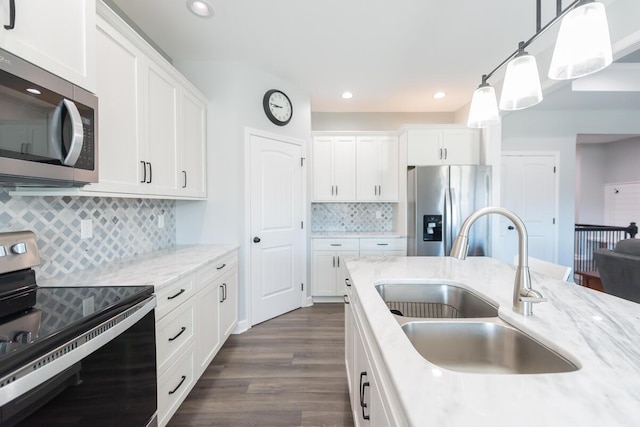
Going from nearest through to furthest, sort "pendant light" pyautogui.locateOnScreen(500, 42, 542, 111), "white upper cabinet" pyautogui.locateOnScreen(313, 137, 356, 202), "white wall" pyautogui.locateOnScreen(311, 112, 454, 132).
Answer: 1. "pendant light" pyautogui.locateOnScreen(500, 42, 542, 111)
2. "white upper cabinet" pyautogui.locateOnScreen(313, 137, 356, 202)
3. "white wall" pyautogui.locateOnScreen(311, 112, 454, 132)

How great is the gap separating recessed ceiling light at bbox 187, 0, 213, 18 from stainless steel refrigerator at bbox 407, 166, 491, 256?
103 inches

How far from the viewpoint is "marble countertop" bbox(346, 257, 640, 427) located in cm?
49

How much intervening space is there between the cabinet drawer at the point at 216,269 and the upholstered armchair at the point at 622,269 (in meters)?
3.52

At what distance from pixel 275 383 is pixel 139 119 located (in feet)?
6.70

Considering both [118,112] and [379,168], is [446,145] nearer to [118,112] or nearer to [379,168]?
[379,168]

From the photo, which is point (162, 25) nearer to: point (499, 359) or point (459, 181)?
point (499, 359)

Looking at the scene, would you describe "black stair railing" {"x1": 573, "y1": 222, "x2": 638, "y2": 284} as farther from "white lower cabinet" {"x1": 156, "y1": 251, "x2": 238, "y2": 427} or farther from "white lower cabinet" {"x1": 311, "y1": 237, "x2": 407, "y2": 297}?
"white lower cabinet" {"x1": 156, "y1": 251, "x2": 238, "y2": 427}

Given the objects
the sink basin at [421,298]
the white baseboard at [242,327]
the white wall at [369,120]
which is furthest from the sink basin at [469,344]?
the white wall at [369,120]

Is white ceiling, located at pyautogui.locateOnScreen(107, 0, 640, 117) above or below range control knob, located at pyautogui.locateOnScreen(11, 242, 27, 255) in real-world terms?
above

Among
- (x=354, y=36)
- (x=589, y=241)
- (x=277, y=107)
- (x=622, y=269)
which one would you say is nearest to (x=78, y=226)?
(x=277, y=107)

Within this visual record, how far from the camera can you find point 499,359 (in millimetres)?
956

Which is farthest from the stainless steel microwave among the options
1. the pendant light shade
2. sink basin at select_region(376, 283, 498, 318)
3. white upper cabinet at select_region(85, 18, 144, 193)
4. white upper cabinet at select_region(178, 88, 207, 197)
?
the pendant light shade

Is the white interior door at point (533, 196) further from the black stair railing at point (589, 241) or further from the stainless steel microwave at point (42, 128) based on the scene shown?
the stainless steel microwave at point (42, 128)

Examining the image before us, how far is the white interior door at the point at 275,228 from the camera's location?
292 cm
